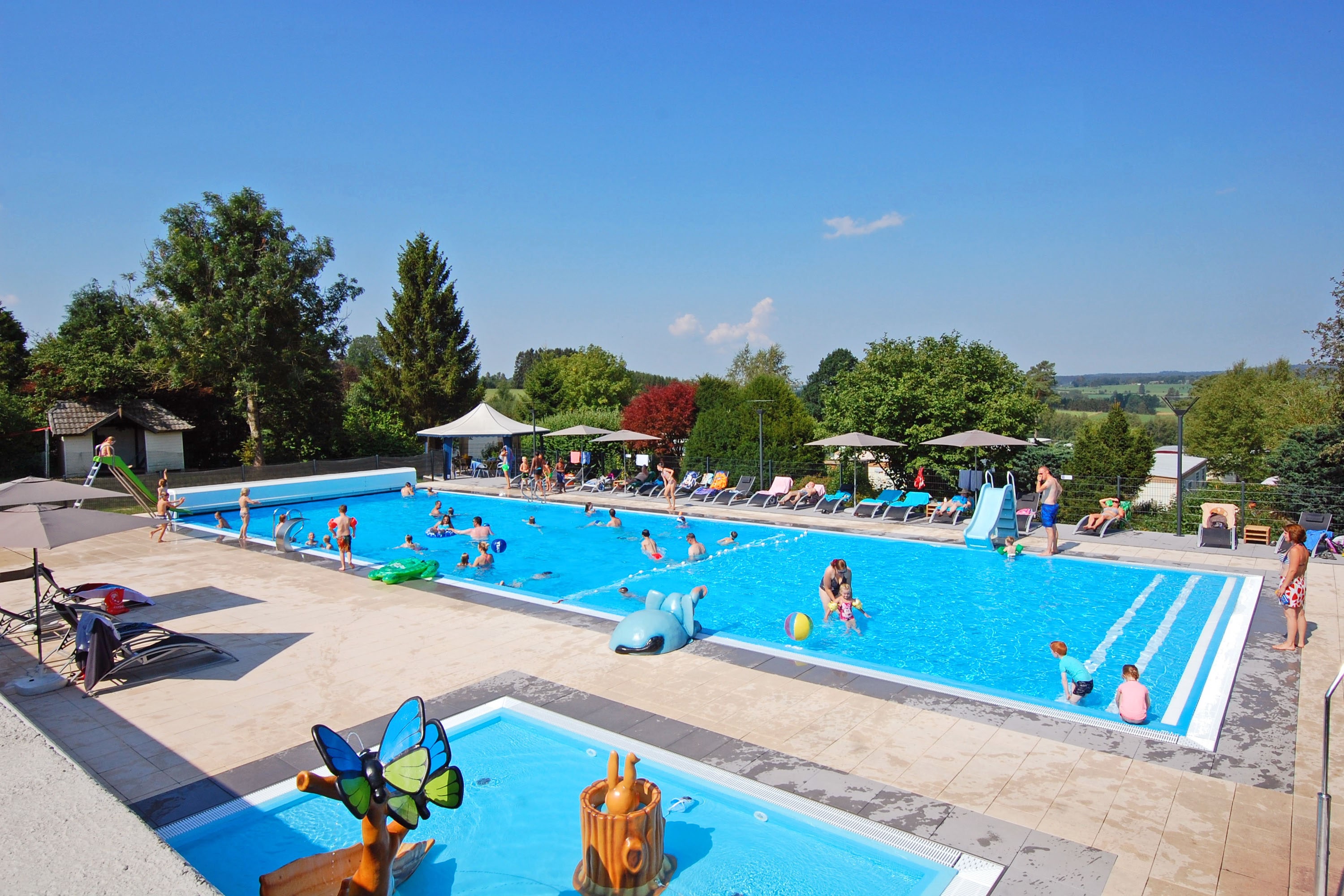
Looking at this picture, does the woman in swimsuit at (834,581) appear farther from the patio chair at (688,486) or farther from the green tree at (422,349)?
the green tree at (422,349)

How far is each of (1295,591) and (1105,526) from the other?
7.28 meters

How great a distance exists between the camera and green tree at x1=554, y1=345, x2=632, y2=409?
161 ft

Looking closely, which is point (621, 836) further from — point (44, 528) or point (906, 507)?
point (906, 507)

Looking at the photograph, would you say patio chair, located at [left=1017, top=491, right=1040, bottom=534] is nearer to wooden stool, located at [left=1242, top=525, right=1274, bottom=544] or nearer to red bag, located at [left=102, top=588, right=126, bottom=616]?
wooden stool, located at [left=1242, top=525, right=1274, bottom=544]

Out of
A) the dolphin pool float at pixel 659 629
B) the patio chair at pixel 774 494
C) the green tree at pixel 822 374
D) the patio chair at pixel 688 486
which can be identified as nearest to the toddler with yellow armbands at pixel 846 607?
the dolphin pool float at pixel 659 629

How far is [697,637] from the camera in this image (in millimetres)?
8656

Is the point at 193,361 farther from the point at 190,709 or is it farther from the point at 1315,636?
the point at 1315,636

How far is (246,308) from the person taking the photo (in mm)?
26484

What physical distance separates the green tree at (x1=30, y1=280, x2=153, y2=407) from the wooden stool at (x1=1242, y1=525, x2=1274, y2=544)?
104 ft

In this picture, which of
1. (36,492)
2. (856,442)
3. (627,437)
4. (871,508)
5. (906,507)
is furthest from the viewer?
(627,437)

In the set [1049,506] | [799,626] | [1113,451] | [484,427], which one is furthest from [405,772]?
[1113,451]

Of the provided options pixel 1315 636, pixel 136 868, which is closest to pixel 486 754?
pixel 136 868

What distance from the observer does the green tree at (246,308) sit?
26.1 metres

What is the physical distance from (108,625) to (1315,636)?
41.3 feet
